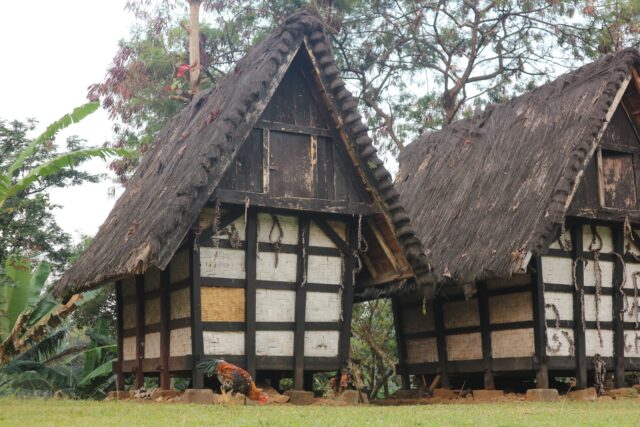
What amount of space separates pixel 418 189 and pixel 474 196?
238 cm

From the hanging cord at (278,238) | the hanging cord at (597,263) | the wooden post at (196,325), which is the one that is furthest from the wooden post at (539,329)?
the wooden post at (196,325)

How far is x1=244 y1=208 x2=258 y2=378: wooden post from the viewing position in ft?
41.6

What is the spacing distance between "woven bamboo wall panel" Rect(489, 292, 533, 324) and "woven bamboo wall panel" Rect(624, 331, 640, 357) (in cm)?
200

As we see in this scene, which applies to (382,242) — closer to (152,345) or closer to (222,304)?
(222,304)

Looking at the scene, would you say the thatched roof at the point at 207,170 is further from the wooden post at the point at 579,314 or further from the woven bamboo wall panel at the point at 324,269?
the wooden post at the point at 579,314

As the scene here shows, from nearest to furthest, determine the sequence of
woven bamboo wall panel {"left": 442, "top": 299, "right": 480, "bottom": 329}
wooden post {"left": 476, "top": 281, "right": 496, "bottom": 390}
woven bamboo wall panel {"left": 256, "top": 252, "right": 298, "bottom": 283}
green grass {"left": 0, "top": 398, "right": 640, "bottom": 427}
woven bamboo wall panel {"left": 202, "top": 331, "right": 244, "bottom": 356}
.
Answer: green grass {"left": 0, "top": 398, "right": 640, "bottom": 427} → woven bamboo wall panel {"left": 202, "top": 331, "right": 244, "bottom": 356} → woven bamboo wall panel {"left": 256, "top": 252, "right": 298, "bottom": 283} → wooden post {"left": 476, "top": 281, "right": 496, "bottom": 390} → woven bamboo wall panel {"left": 442, "top": 299, "right": 480, "bottom": 329}

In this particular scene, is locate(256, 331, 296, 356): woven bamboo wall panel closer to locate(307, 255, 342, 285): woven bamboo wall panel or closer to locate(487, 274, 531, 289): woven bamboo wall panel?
locate(307, 255, 342, 285): woven bamboo wall panel

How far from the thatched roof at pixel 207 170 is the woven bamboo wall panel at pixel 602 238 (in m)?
3.47

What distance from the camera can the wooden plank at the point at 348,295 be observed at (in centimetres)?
1361

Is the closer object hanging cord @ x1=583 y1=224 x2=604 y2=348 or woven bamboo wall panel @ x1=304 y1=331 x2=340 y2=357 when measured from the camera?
woven bamboo wall panel @ x1=304 y1=331 x2=340 y2=357

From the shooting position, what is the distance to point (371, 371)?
23359 mm

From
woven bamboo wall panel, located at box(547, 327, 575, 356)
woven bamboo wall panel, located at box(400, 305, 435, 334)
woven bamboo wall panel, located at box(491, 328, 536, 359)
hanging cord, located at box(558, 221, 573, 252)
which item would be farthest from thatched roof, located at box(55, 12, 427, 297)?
woven bamboo wall panel, located at box(400, 305, 435, 334)

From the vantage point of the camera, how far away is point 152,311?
14.1m

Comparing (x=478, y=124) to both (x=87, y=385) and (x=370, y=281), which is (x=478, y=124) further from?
(x=87, y=385)
